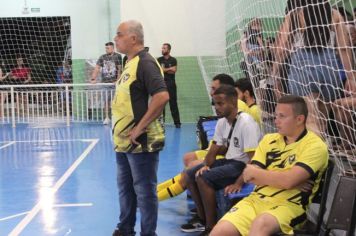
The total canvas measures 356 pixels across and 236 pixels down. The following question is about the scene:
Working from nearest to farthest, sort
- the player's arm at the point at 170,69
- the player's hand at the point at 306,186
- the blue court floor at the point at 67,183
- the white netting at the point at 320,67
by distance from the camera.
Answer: the player's hand at the point at 306,186 → the white netting at the point at 320,67 → the blue court floor at the point at 67,183 → the player's arm at the point at 170,69

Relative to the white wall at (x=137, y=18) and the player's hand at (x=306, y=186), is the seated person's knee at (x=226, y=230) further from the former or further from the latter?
the white wall at (x=137, y=18)

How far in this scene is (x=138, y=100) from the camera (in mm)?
3477

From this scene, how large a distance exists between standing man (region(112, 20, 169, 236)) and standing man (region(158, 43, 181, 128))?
6.92m

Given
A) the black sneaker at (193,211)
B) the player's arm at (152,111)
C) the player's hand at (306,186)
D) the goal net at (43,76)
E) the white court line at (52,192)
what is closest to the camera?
the player's hand at (306,186)

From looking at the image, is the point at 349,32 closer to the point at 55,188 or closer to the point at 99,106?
the point at 55,188

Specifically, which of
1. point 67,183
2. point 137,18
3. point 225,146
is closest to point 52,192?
point 67,183

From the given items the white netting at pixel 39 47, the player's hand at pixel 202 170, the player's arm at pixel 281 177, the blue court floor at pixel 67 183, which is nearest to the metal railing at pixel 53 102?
the white netting at pixel 39 47

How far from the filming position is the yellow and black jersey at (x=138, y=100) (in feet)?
11.2

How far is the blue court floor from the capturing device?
4.30 meters

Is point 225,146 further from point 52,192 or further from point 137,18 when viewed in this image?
point 137,18

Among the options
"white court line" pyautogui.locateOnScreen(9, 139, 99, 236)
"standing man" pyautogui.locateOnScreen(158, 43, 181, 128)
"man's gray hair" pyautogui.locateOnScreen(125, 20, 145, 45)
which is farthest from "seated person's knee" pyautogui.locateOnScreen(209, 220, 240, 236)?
"standing man" pyautogui.locateOnScreen(158, 43, 181, 128)

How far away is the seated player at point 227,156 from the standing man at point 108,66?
23.4 ft

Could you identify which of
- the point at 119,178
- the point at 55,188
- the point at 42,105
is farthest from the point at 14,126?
the point at 119,178

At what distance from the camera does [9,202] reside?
5.01 metres
